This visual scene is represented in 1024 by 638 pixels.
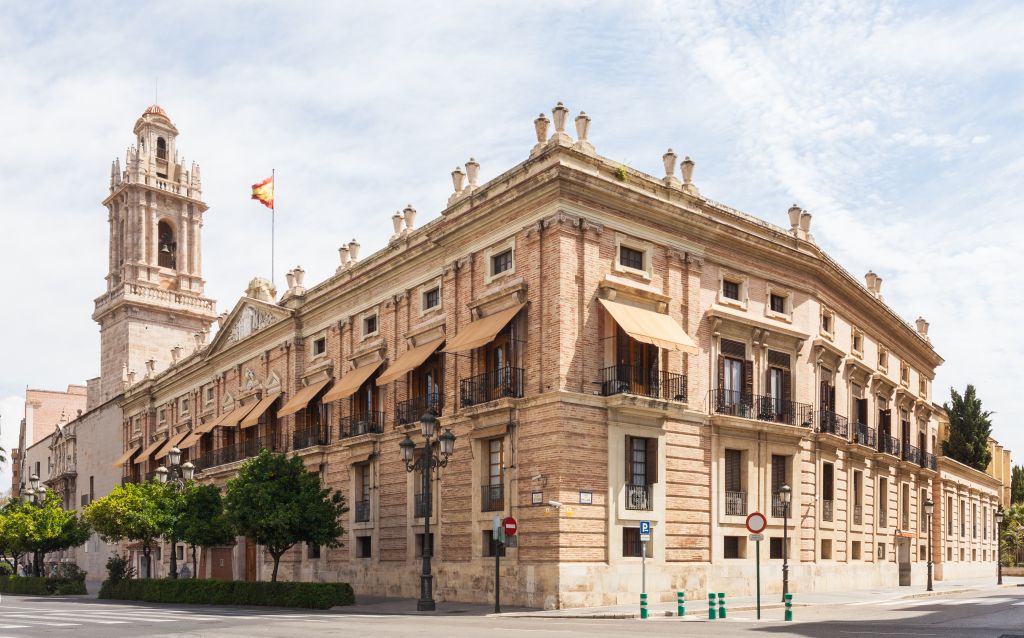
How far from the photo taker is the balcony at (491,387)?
98.6 ft

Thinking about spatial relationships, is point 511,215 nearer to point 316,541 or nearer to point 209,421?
point 316,541

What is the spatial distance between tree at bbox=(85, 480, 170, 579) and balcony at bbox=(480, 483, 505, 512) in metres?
15.0

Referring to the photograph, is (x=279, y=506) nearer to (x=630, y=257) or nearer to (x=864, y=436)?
(x=630, y=257)

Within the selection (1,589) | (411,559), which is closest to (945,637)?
(411,559)

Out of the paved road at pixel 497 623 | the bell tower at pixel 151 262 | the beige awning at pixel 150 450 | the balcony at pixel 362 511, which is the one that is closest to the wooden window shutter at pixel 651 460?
the paved road at pixel 497 623

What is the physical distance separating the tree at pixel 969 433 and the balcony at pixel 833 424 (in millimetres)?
29808

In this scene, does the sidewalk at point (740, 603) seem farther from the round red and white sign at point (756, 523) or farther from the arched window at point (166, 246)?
the arched window at point (166, 246)

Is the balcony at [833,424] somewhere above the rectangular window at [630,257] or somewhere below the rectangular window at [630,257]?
below

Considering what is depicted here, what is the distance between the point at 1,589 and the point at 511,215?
32.5 metres

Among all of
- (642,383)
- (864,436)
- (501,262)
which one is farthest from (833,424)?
(501,262)

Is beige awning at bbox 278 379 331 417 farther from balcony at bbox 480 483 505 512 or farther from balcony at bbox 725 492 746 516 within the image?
balcony at bbox 725 492 746 516

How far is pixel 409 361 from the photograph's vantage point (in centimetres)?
3434

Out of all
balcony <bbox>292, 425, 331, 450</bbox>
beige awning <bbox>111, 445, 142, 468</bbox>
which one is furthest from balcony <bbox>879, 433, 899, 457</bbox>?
beige awning <bbox>111, 445, 142, 468</bbox>

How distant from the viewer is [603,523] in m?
28.9
